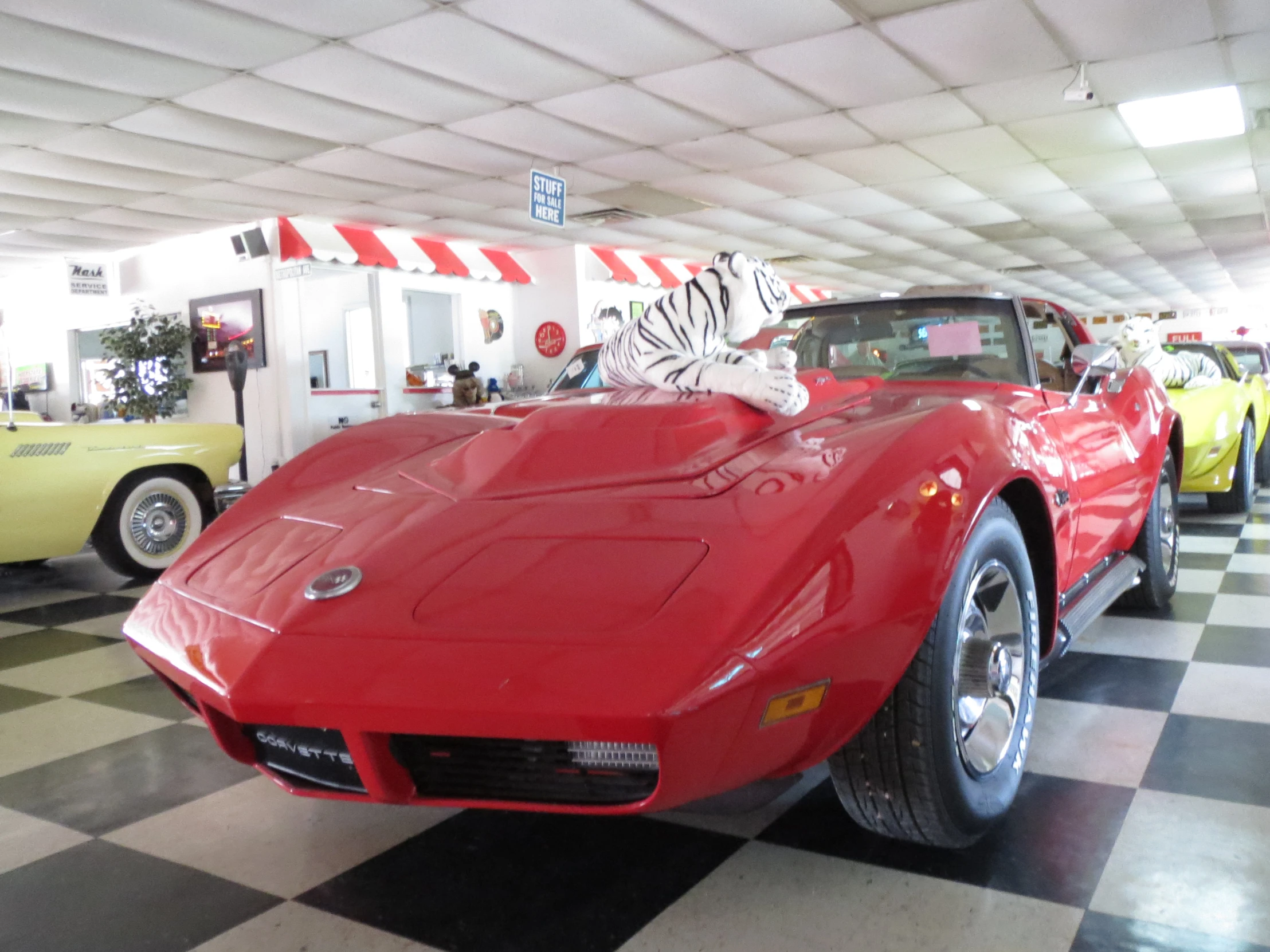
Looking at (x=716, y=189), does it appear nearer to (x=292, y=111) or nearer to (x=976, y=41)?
(x=976, y=41)

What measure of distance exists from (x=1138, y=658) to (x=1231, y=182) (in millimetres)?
8684

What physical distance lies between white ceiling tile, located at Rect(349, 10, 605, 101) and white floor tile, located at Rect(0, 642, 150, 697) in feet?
10.6

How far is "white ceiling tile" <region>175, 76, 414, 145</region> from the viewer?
221 inches

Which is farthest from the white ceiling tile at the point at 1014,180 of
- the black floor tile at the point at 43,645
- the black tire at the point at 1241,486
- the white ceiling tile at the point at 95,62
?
the black floor tile at the point at 43,645

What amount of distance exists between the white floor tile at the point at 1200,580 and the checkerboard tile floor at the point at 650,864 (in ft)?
4.40

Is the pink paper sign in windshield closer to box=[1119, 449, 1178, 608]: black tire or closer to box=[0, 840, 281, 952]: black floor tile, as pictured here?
box=[1119, 449, 1178, 608]: black tire

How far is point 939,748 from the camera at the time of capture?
1407 mm

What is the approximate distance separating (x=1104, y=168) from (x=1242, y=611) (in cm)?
675

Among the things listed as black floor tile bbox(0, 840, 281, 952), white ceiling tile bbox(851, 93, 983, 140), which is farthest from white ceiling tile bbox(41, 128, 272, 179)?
black floor tile bbox(0, 840, 281, 952)

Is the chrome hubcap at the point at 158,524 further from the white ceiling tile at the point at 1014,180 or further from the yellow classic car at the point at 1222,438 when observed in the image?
the white ceiling tile at the point at 1014,180

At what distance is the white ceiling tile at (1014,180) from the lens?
8656 millimetres

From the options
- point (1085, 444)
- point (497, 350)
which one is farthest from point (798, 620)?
point (497, 350)

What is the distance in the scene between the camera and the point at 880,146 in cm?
759

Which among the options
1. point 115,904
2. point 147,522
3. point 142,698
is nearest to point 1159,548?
point 115,904
